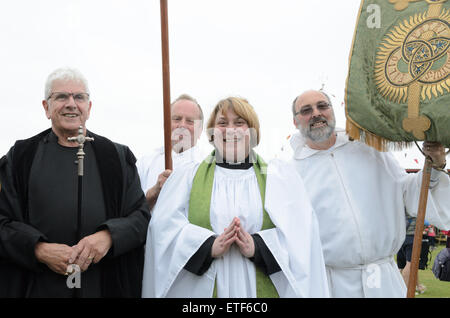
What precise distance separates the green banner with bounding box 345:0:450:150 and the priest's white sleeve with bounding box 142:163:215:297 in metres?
1.56

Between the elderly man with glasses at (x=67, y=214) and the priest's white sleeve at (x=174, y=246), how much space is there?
20 cm

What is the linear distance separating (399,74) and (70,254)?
9.24 feet

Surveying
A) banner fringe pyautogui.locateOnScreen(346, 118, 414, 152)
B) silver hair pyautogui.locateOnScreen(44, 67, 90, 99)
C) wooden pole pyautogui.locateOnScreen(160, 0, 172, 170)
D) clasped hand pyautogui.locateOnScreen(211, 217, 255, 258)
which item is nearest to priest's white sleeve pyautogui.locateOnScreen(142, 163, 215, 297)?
clasped hand pyautogui.locateOnScreen(211, 217, 255, 258)

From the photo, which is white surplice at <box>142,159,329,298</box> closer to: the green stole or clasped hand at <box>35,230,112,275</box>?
the green stole

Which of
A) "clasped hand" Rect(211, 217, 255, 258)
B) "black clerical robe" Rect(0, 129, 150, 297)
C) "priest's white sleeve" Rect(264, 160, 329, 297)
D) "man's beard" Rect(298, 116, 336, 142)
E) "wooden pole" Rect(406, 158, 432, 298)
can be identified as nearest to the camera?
"clasped hand" Rect(211, 217, 255, 258)

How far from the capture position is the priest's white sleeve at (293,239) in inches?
113

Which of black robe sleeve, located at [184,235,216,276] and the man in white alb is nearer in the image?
black robe sleeve, located at [184,235,216,276]

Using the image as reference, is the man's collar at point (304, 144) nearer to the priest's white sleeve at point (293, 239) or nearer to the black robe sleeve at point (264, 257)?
the priest's white sleeve at point (293, 239)

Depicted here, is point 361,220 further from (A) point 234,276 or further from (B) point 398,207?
(A) point 234,276

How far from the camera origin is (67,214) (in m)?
3.07

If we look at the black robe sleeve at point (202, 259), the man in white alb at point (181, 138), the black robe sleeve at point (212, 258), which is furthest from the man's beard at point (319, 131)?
the black robe sleeve at point (202, 259)

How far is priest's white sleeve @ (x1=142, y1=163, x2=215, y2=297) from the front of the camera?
2.89m

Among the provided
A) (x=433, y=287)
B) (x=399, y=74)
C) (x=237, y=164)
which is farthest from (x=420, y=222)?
(x=433, y=287)

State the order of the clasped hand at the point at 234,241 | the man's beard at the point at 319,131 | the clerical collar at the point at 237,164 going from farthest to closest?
1. the man's beard at the point at 319,131
2. the clerical collar at the point at 237,164
3. the clasped hand at the point at 234,241
